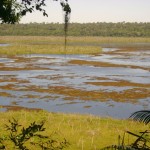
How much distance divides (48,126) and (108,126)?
2.46 meters

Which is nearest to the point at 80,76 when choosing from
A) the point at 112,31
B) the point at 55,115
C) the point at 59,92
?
the point at 59,92

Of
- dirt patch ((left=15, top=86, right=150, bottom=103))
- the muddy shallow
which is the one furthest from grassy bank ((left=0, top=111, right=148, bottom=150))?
dirt patch ((left=15, top=86, right=150, bottom=103))

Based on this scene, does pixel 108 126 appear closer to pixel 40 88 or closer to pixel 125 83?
pixel 40 88

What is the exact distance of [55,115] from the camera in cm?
1565

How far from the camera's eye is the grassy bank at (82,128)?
11391mm

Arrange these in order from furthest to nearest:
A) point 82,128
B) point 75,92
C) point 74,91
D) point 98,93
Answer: point 74,91, point 75,92, point 98,93, point 82,128

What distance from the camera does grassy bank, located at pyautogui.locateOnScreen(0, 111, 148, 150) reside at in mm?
11391

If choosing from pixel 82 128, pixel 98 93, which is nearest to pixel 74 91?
pixel 98 93

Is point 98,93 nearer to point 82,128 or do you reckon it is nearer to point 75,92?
point 75,92

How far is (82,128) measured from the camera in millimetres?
13039

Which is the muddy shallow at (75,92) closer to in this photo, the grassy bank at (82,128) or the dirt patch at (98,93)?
the dirt patch at (98,93)

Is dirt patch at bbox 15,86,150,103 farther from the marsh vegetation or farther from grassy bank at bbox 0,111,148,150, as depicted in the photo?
grassy bank at bbox 0,111,148,150

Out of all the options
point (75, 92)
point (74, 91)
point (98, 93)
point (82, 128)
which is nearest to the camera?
point (82, 128)

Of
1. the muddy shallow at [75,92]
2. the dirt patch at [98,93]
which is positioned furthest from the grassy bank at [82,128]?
the dirt patch at [98,93]
